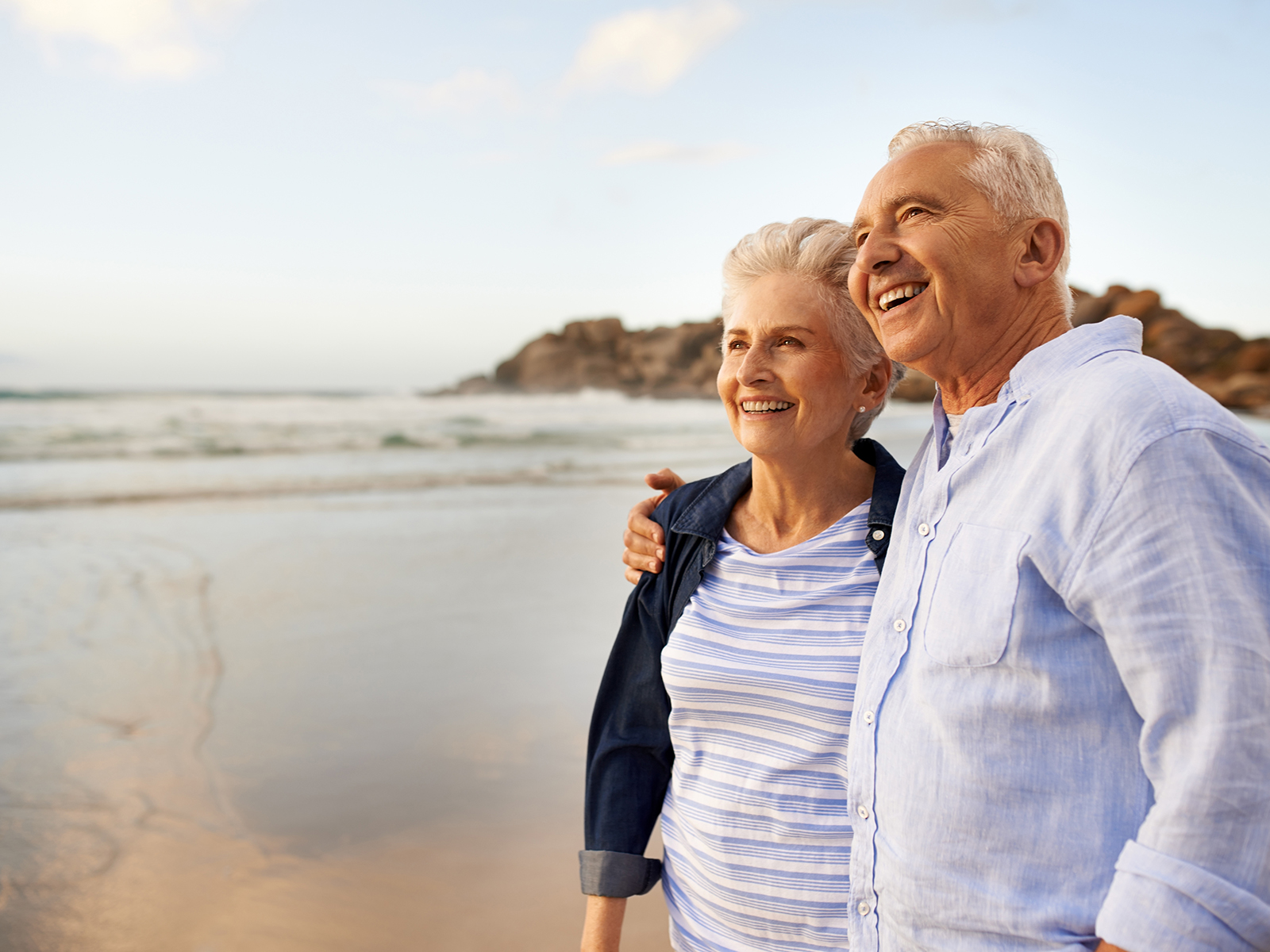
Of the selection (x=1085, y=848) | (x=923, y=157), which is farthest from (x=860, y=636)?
(x=923, y=157)

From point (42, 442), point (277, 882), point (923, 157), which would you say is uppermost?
point (923, 157)

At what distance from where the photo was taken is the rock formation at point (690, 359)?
827 inches

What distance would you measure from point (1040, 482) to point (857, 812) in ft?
1.79

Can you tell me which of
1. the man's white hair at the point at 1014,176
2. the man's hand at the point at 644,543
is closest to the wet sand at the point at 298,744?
the man's hand at the point at 644,543

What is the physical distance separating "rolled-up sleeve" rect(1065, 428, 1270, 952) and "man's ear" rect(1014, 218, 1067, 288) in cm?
41

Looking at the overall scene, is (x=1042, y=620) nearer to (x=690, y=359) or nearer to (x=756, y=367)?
(x=756, y=367)

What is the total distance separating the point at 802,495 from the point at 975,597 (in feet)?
2.33

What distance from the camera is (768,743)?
1.62m

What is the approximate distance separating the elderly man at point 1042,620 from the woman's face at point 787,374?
0.31m

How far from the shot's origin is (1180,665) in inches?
35.8

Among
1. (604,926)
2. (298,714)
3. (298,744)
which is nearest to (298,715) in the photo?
(298,714)

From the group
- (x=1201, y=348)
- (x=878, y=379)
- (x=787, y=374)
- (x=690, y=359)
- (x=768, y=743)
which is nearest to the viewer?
(x=768, y=743)

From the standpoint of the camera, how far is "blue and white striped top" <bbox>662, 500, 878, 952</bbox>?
157 cm

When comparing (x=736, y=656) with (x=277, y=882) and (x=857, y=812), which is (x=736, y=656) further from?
(x=277, y=882)
